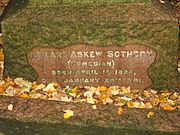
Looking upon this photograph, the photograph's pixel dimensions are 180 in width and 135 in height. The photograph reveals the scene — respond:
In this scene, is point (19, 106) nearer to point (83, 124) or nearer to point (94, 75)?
point (83, 124)

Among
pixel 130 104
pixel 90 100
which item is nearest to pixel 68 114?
pixel 90 100

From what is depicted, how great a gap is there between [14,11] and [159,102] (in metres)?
1.65

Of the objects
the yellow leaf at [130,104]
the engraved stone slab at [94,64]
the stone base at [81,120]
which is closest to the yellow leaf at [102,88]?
the engraved stone slab at [94,64]

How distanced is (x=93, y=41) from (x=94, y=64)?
0.26 m

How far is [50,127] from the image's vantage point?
2.81 m

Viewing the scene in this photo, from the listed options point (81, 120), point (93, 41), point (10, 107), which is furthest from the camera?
point (93, 41)

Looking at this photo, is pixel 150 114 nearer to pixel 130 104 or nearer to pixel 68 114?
pixel 68 114

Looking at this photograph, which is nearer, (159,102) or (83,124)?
(83,124)

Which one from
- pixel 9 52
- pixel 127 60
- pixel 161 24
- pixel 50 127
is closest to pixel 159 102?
pixel 127 60

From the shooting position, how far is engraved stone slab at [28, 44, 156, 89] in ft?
11.7

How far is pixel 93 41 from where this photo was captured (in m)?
3.53

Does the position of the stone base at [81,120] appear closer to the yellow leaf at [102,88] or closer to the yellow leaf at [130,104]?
the yellow leaf at [130,104]

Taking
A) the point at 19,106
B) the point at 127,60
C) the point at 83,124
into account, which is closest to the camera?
the point at 83,124

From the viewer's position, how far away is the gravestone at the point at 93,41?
343 cm
